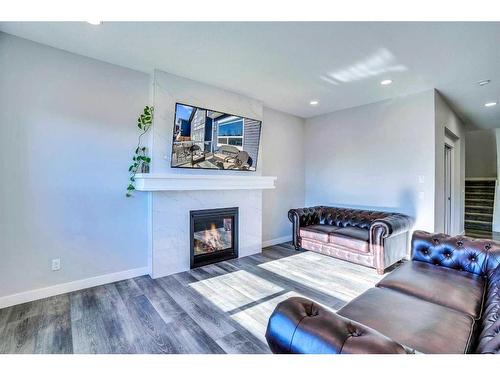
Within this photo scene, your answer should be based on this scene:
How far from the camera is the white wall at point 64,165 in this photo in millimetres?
2486

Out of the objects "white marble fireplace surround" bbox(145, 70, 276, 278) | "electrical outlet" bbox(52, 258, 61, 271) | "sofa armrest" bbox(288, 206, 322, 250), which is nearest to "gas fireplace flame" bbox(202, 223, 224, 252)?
"white marble fireplace surround" bbox(145, 70, 276, 278)

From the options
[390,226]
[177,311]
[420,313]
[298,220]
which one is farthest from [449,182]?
[177,311]

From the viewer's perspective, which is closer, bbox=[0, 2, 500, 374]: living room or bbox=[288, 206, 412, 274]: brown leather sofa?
bbox=[0, 2, 500, 374]: living room

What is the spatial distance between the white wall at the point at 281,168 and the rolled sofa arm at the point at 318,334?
3.72 metres

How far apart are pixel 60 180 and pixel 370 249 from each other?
4.02m

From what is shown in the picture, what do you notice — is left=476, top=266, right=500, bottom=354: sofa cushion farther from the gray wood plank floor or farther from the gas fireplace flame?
the gas fireplace flame

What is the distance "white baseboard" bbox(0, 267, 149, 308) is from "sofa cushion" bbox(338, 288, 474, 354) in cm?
272

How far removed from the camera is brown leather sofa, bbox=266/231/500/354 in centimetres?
95

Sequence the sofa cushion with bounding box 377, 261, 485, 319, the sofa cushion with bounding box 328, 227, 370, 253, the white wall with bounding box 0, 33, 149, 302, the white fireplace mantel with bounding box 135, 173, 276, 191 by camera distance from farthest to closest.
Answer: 1. the sofa cushion with bounding box 328, 227, 370, 253
2. the white fireplace mantel with bounding box 135, 173, 276, 191
3. the white wall with bounding box 0, 33, 149, 302
4. the sofa cushion with bounding box 377, 261, 485, 319

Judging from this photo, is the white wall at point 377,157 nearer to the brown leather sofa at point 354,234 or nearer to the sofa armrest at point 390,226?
the brown leather sofa at point 354,234

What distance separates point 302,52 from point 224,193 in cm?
225

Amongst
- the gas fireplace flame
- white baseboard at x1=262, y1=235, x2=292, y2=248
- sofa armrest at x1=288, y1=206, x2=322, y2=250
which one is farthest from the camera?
A: white baseboard at x1=262, y1=235, x2=292, y2=248

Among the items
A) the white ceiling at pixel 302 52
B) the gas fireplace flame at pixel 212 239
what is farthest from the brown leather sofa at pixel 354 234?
the white ceiling at pixel 302 52
